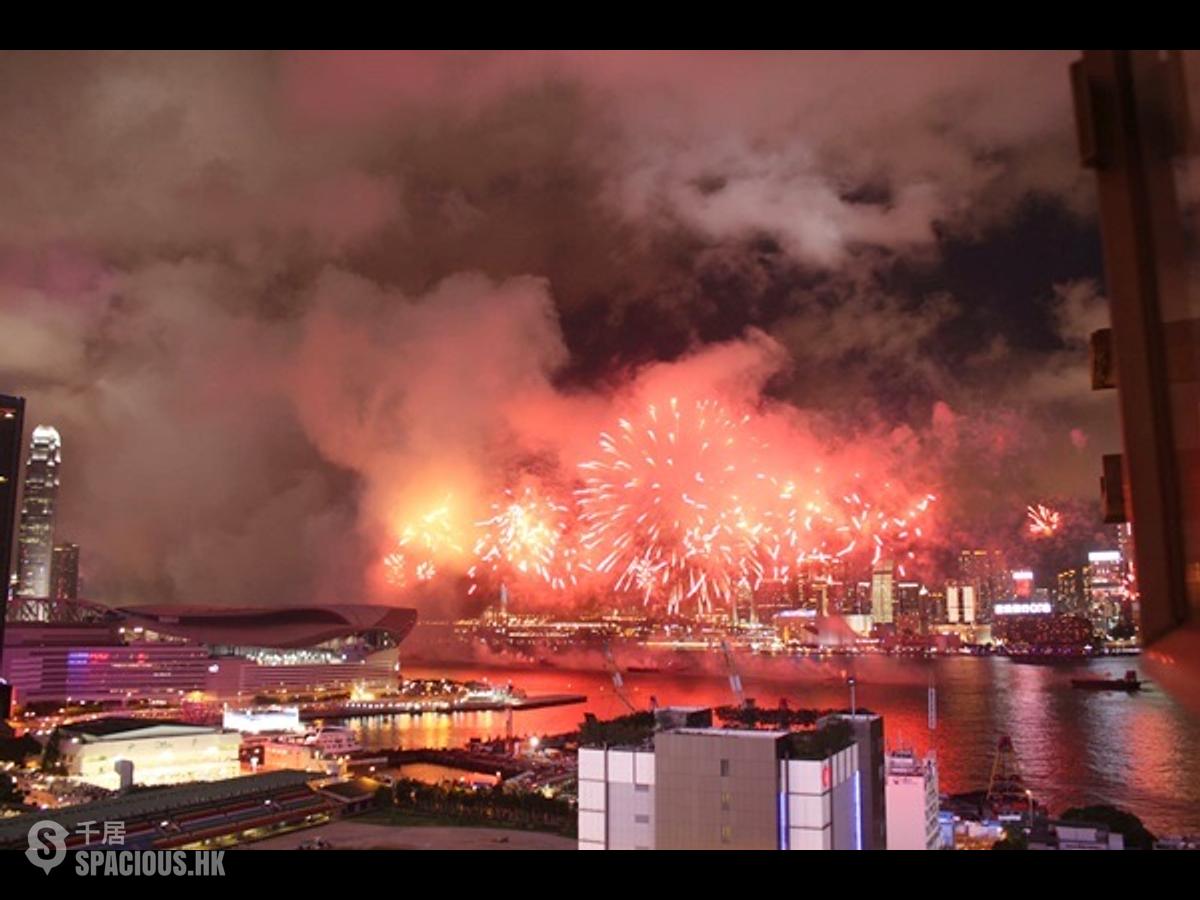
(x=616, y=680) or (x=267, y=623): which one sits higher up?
(x=267, y=623)

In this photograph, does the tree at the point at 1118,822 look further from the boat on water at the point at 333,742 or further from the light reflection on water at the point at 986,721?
the boat on water at the point at 333,742

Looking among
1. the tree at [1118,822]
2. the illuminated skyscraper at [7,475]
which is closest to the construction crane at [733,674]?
the tree at [1118,822]

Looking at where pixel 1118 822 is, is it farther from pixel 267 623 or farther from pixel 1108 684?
pixel 267 623

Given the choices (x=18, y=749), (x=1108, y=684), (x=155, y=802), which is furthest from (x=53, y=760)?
(x=1108, y=684)

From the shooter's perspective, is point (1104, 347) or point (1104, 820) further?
point (1104, 820)
